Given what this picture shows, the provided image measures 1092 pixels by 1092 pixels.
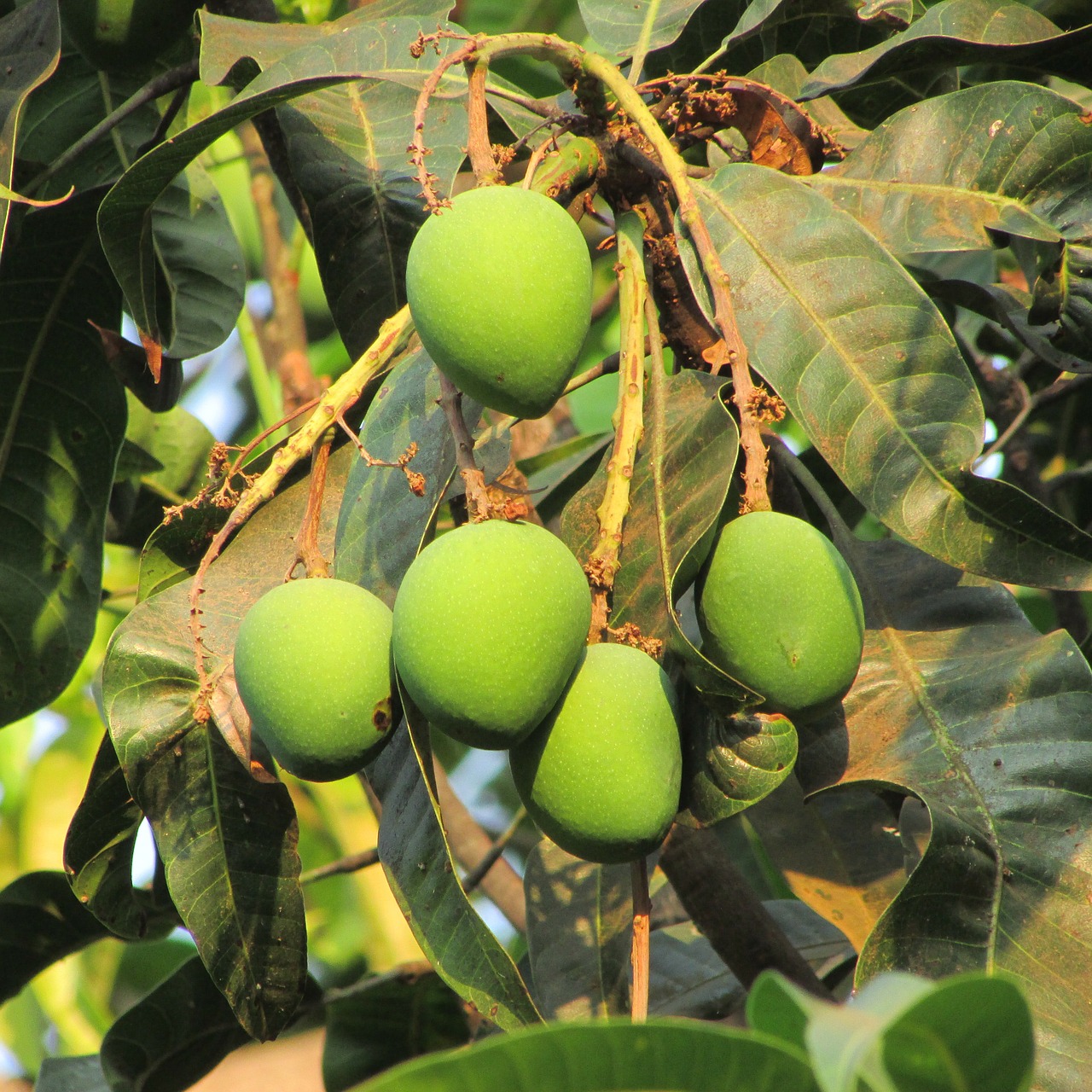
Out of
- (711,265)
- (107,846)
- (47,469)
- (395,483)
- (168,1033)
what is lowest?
(168,1033)

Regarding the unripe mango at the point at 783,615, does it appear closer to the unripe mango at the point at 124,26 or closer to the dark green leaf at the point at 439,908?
the dark green leaf at the point at 439,908

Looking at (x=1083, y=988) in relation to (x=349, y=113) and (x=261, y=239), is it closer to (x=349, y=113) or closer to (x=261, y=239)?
(x=349, y=113)

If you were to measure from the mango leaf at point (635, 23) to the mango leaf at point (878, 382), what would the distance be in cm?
39

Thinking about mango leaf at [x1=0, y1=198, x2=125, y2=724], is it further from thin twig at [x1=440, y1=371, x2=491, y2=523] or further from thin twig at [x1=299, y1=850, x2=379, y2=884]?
thin twig at [x1=440, y1=371, x2=491, y2=523]

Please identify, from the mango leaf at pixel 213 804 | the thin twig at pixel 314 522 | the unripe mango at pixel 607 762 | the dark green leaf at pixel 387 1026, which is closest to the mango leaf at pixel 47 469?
the mango leaf at pixel 213 804

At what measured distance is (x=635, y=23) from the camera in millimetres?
1380

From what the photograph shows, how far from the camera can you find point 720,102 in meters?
1.17

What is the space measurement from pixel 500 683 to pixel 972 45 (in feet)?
2.71

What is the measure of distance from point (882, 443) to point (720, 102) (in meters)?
0.40

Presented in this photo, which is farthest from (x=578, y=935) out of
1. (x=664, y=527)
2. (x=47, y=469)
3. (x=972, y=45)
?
(x=972, y=45)

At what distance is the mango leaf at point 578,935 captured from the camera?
136 centimetres

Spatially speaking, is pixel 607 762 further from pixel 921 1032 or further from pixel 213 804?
pixel 213 804

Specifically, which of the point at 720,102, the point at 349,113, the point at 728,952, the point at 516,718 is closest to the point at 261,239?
the point at 349,113

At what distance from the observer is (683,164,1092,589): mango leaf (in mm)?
957
